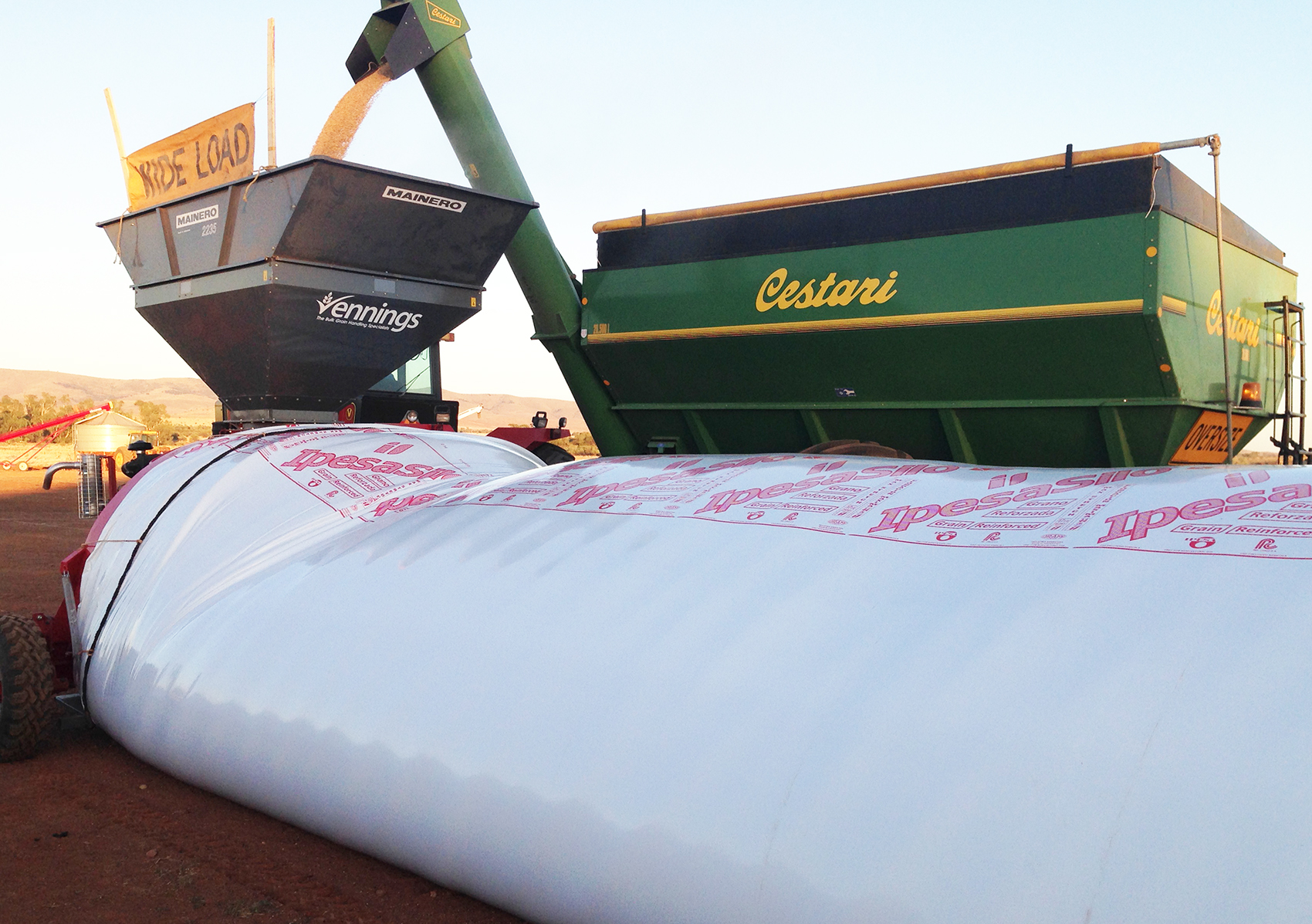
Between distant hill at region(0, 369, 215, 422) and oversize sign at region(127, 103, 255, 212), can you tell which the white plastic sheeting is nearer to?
oversize sign at region(127, 103, 255, 212)

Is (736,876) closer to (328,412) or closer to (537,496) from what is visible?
(537,496)

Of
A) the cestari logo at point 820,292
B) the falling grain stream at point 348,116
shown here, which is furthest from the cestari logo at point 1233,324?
the falling grain stream at point 348,116

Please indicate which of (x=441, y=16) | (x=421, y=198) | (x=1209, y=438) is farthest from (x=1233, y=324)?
(x=441, y=16)

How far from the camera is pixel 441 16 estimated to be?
27.7 ft

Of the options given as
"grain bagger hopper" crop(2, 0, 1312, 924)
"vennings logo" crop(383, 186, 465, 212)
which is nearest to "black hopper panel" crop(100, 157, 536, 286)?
"vennings logo" crop(383, 186, 465, 212)

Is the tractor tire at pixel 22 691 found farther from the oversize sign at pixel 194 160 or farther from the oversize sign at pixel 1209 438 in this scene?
the oversize sign at pixel 1209 438

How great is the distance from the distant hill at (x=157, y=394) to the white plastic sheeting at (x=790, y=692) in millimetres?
81430

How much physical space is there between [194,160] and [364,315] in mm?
1670

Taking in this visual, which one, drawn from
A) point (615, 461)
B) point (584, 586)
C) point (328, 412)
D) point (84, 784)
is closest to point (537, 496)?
point (615, 461)

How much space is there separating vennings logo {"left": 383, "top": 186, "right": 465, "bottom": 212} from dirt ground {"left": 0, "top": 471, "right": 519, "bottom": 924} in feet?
13.5

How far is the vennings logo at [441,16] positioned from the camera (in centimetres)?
840

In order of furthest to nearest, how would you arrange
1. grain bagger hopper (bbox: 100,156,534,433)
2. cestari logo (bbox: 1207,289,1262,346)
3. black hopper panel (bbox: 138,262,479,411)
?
black hopper panel (bbox: 138,262,479,411)
grain bagger hopper (bbox: 100,156,534,433)
cestari logo (bbox: 1207,289,1262,346)

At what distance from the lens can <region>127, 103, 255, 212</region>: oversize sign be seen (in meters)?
6.81

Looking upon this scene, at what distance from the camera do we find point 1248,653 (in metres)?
1.54
